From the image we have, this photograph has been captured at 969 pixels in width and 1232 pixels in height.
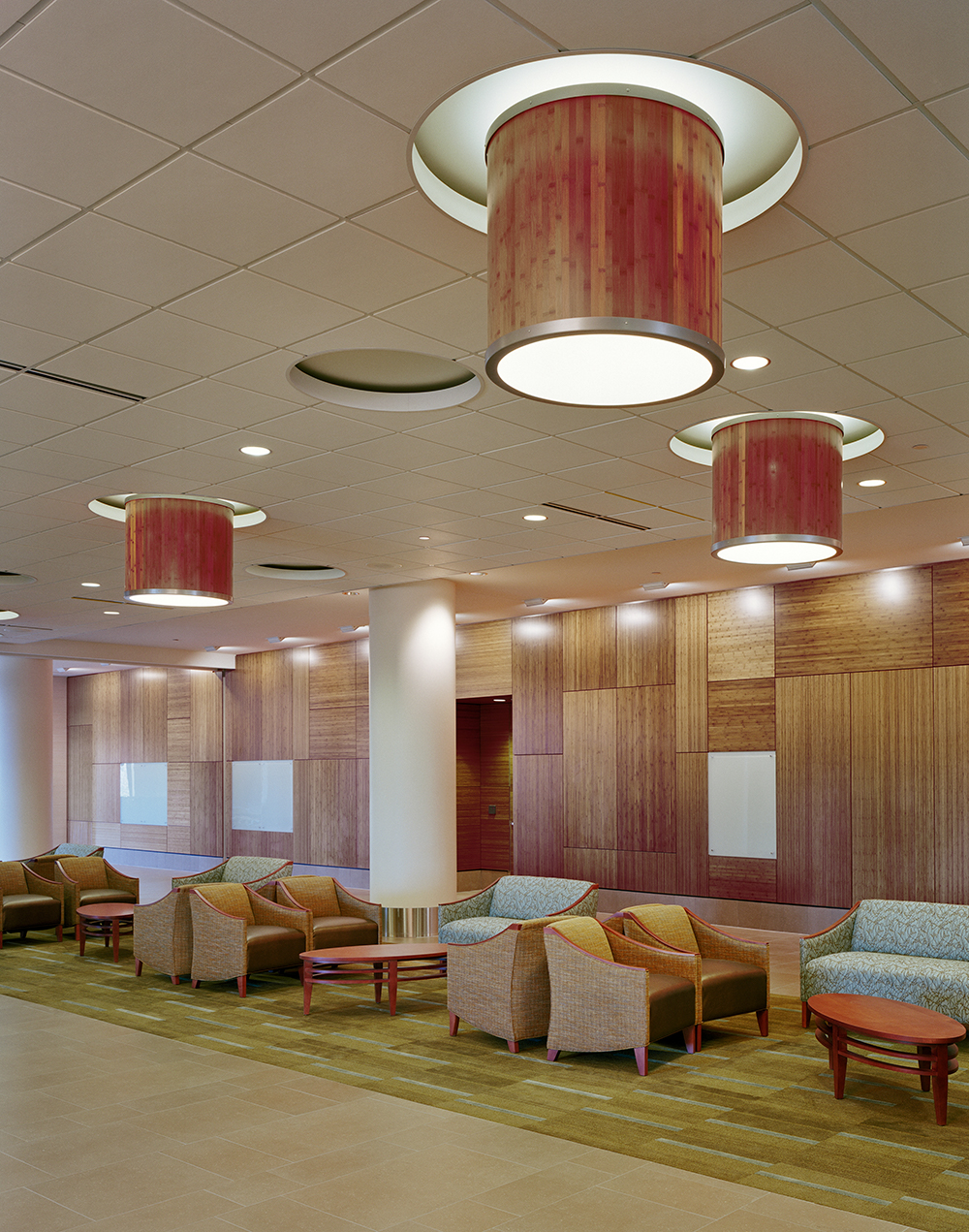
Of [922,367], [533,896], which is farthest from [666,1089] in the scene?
[922,367]

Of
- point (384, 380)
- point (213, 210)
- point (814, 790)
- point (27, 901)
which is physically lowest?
point (27, 901)

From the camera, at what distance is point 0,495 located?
319 inches

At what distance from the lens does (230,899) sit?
31.5 ft

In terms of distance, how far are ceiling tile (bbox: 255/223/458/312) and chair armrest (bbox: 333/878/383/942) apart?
658 centimetres

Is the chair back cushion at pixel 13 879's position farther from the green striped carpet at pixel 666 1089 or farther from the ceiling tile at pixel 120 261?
the ceiling tile at pixel 120 261

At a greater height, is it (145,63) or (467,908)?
(145,63)

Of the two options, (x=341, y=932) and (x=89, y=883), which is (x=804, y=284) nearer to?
(x=341, y=932)

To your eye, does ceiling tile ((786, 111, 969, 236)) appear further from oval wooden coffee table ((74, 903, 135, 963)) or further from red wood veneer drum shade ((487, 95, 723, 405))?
oval wooden coffee table ((74, 903, 135, 963))

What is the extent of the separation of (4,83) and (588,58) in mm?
1720

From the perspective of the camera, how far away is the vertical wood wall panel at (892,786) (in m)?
11.4

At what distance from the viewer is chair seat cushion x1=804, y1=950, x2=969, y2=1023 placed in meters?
6.87

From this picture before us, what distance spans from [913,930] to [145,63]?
23.4 ft

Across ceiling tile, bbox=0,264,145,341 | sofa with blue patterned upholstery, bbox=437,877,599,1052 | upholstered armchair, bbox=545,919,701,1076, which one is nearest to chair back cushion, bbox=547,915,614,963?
upholstered armchair, bbox=545,919,701,1076

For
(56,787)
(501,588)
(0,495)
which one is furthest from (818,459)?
(56,787)
